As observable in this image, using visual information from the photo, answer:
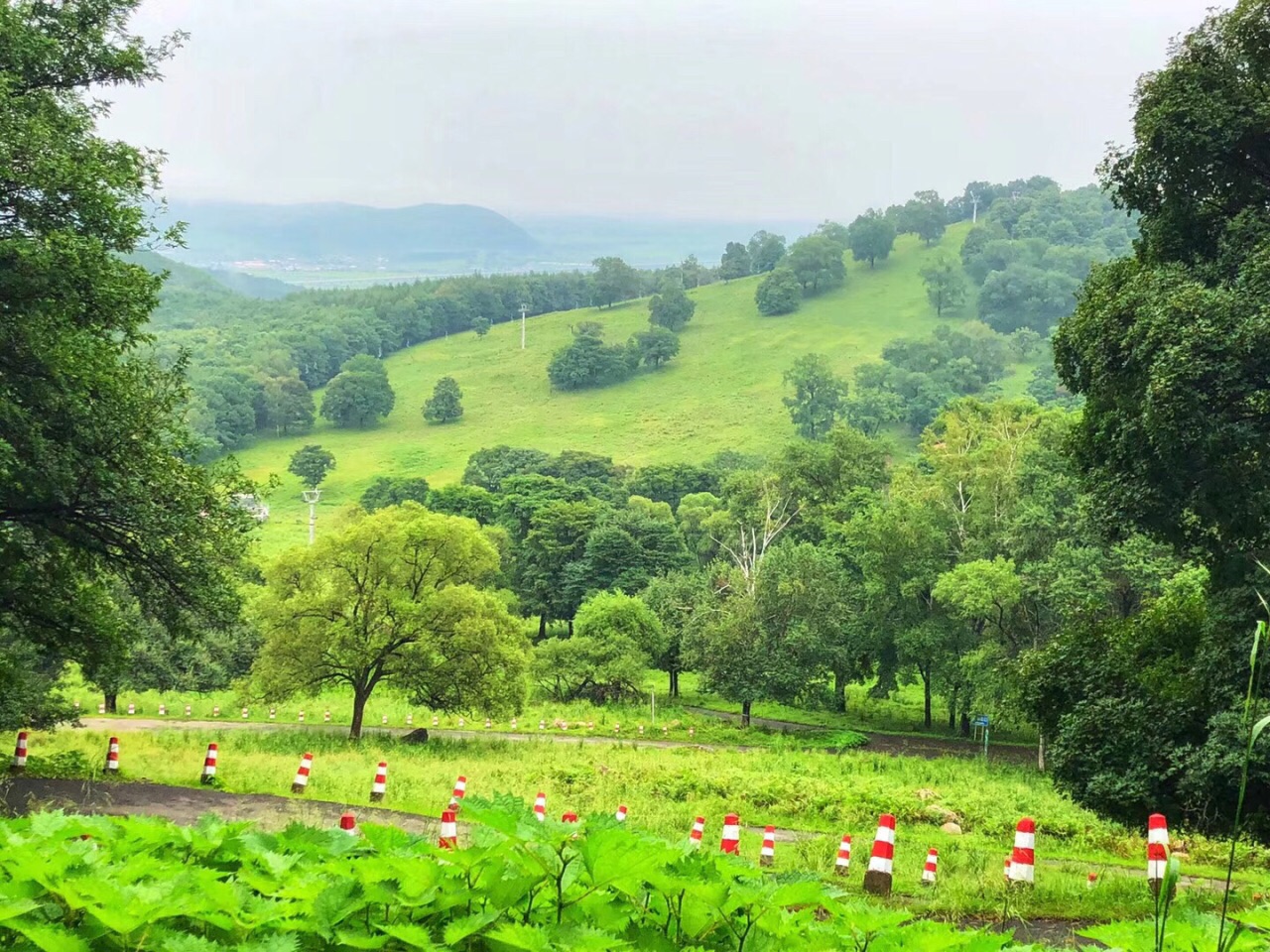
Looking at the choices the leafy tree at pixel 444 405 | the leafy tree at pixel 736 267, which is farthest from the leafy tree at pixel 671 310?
the leafy tree at pixel 736 267

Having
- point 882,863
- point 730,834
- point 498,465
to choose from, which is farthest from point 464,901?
point 498,465

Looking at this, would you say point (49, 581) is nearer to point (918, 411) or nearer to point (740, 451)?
point (740, 451)

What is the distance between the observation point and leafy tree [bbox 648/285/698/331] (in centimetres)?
15262

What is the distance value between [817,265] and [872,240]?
54.0ft

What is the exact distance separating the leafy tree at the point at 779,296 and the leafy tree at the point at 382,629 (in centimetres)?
12711

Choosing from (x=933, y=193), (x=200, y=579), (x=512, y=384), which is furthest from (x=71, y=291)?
(x=933, y=193)

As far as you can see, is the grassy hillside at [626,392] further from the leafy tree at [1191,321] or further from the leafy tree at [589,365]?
the leafy tree at [1191,321]

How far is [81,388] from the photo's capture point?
45.6 ft

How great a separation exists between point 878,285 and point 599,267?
1830 inches

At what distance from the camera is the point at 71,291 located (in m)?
13.8

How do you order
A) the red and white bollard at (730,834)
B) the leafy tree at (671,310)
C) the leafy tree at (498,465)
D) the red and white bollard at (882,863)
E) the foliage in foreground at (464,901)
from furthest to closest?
the leafy tree at (671,310), the leafy tree at (498,465), the red and white bollard at (730,834), the red and white bollard at (882,863), the foliage in foreground at (464,901)

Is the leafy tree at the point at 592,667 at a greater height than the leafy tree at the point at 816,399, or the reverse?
the leafy tree at the point at 816,399

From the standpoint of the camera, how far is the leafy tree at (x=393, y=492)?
298ft

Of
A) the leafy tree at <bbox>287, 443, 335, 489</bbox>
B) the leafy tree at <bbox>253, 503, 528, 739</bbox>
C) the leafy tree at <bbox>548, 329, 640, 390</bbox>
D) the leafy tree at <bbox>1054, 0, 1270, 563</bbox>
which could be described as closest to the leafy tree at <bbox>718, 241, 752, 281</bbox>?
the leafy tree at <bbox>548, 329, 640, 390</bbox>
